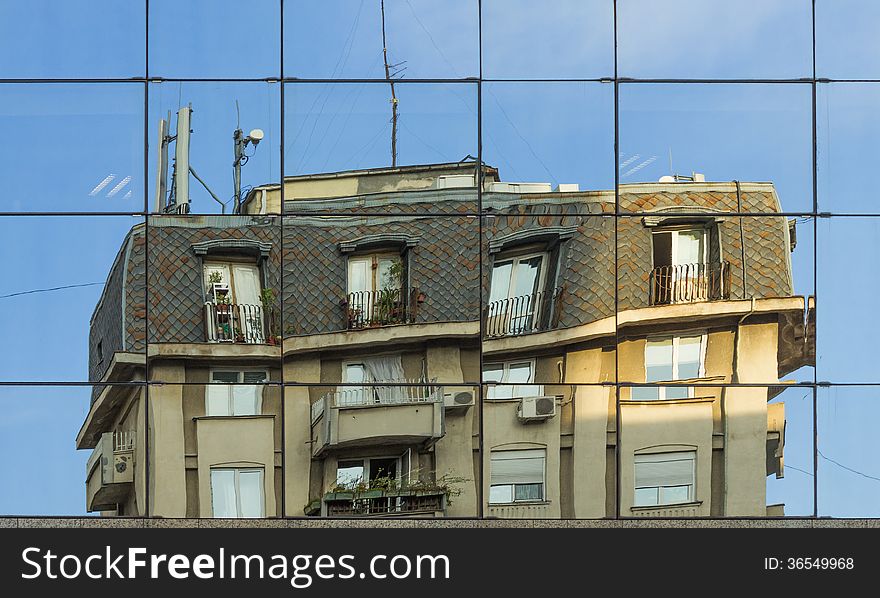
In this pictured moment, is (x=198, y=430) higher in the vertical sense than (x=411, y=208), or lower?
lower

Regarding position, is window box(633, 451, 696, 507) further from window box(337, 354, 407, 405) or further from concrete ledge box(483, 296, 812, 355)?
window box(337, 354, 407, 405)

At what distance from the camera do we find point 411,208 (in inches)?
691

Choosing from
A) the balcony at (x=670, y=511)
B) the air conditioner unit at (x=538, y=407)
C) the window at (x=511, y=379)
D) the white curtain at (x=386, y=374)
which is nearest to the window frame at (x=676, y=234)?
the window at (x=511, y=379)

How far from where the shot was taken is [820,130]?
1780 centimetres

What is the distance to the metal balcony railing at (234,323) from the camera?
1731cm

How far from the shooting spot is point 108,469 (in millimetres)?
17203

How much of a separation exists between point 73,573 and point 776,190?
9.37 m

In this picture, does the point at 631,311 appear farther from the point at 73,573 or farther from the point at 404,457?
the point at 73,573

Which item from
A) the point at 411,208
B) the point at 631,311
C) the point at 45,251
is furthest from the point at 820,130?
the point at 45,251

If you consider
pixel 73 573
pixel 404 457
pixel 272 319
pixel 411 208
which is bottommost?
pixel 73 573

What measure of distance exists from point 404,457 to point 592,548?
7.94 ft

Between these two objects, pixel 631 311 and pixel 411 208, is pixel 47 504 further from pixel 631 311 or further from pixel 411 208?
pixel 631 311

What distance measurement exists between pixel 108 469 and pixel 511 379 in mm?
4813

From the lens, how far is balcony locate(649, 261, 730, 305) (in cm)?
1755
